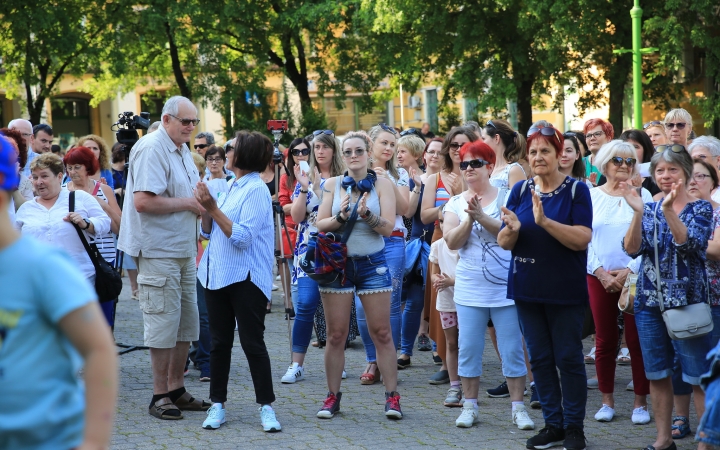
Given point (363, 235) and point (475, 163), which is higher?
point (475, 163)

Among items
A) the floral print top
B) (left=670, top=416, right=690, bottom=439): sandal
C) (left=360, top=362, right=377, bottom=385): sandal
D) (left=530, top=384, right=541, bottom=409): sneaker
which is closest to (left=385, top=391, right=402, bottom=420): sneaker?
(left=530, top=384, right=541, bottom=409): sneaker

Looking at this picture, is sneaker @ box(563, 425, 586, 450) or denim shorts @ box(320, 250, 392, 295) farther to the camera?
denim shorts @ box(320, 250, 392, 295)

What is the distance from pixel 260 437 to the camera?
238 inches

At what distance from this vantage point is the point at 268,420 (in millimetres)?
6164

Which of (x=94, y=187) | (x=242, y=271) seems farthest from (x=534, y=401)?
(x=94, y=187)

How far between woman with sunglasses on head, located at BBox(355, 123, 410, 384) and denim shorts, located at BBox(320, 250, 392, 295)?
86 centimetres

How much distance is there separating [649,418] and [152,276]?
3577 millimetres

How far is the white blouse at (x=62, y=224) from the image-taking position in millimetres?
6762

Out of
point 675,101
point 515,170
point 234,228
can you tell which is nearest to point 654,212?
point 515,170

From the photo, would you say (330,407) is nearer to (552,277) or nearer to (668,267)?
(552,277)

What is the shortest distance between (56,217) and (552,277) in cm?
369

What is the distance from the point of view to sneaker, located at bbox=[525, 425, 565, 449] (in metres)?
5.66

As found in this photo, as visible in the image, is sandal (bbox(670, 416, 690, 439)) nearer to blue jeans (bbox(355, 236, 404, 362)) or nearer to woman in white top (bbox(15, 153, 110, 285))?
blue jeans (bbox(355, 236, 404, 362))

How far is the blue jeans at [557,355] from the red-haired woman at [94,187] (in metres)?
3.49
